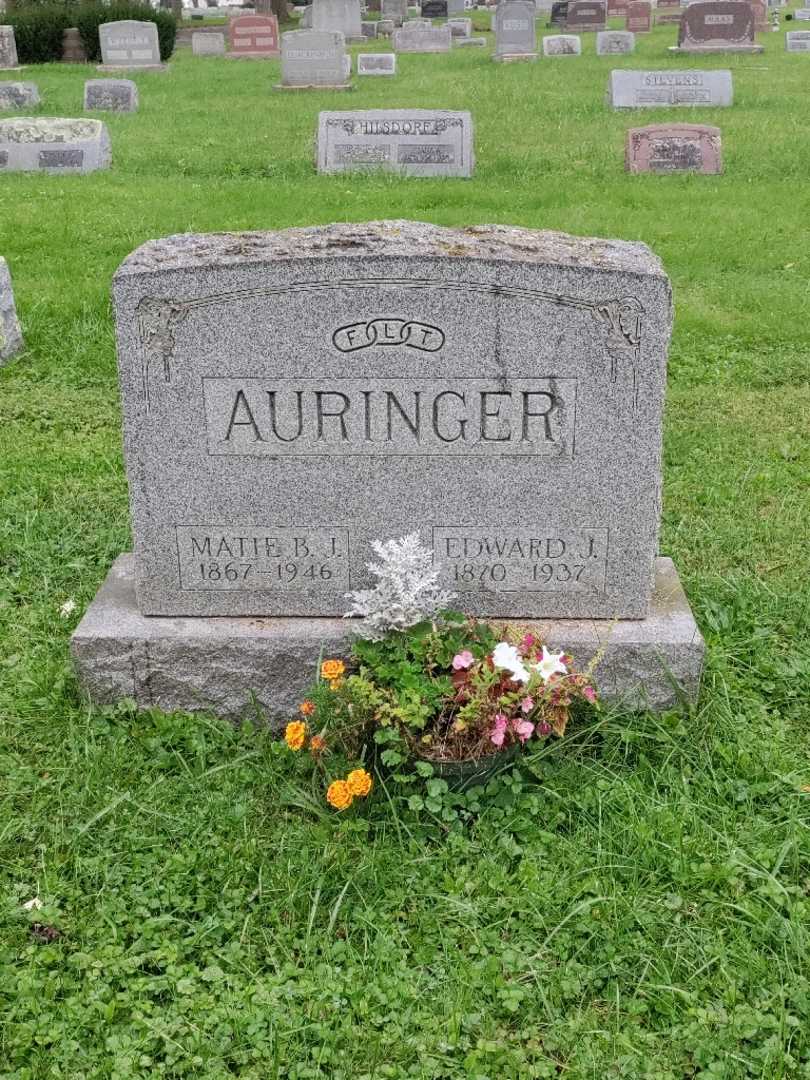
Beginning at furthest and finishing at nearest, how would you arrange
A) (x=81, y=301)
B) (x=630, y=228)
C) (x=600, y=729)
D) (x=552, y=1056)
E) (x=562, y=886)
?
(x=630, y=228)
(x=81, y=301)
(x=600, y=729)
(x=562, y=886)
(x=552, y=1056)

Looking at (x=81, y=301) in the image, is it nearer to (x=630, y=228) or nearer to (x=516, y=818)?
(x=630, y=228)

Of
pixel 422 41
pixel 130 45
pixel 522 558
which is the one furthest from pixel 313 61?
pixel 522 558

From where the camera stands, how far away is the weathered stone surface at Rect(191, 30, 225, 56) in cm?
2438

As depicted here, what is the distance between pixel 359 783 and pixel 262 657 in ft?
2.15

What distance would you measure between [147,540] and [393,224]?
124 cm

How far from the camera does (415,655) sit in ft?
10.6

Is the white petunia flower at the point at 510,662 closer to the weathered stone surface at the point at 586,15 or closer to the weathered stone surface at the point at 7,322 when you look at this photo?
the weathered stone surface at the point at 7,322

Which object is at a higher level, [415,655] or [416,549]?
[416,549]

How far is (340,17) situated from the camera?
26281mm

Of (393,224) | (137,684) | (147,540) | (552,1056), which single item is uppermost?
(393,224)

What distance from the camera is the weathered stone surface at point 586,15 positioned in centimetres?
2819

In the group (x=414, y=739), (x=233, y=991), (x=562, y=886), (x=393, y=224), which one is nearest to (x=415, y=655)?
(x=414, y=739)

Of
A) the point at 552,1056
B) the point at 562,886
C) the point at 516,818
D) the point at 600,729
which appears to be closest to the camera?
the point at 552,1056

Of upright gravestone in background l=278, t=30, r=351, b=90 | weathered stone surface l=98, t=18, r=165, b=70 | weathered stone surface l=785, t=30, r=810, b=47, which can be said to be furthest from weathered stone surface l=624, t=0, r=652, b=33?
weathered stone surface l=98, t=18, r=165, b=70
